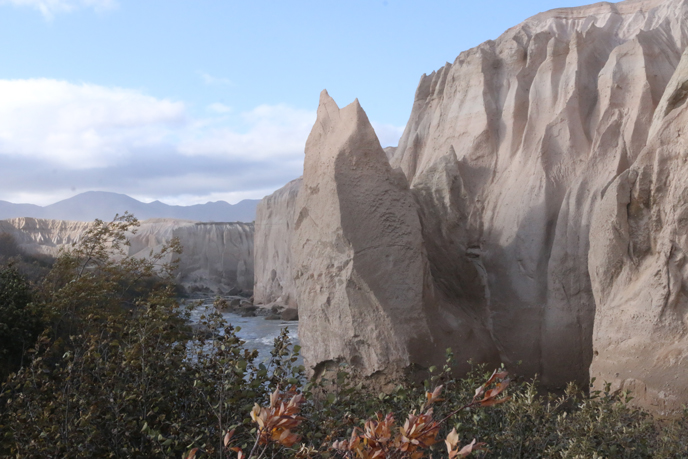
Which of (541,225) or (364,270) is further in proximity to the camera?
(541,225)

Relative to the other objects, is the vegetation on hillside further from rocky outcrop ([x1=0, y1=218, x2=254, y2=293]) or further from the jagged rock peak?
rocky outcrop ([x1=0, y1=218, x2=254, y2=293])

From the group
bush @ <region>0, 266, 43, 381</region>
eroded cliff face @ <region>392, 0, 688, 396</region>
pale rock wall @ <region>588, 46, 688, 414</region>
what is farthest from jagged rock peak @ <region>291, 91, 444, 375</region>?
bush @ <region>0, 266, 43, 381</region>

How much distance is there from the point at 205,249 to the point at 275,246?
12.4 meters

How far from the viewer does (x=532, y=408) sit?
4.18 meters

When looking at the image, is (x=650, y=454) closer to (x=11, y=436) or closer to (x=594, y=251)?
(x=594, y=251)

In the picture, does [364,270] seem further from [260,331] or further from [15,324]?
[260,331]

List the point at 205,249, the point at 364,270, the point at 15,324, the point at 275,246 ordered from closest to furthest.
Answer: the point at 364,270 < the point at 15,324 < the point at 275,246 < the point at 205,249

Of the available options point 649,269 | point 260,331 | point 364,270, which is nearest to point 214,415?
point 364,270

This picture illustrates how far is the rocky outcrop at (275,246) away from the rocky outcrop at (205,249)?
7.61m

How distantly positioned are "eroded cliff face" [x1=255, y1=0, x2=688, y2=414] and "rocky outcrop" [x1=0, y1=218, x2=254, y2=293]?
31.6 m

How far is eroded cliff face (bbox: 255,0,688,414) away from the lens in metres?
6.47

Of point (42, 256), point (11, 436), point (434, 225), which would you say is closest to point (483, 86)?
point (434, 225)

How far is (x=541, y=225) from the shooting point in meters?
9.06

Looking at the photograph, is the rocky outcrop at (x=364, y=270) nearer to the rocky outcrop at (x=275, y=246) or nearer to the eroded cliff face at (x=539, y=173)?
the eroded cliff face at (x=539, y=173)
